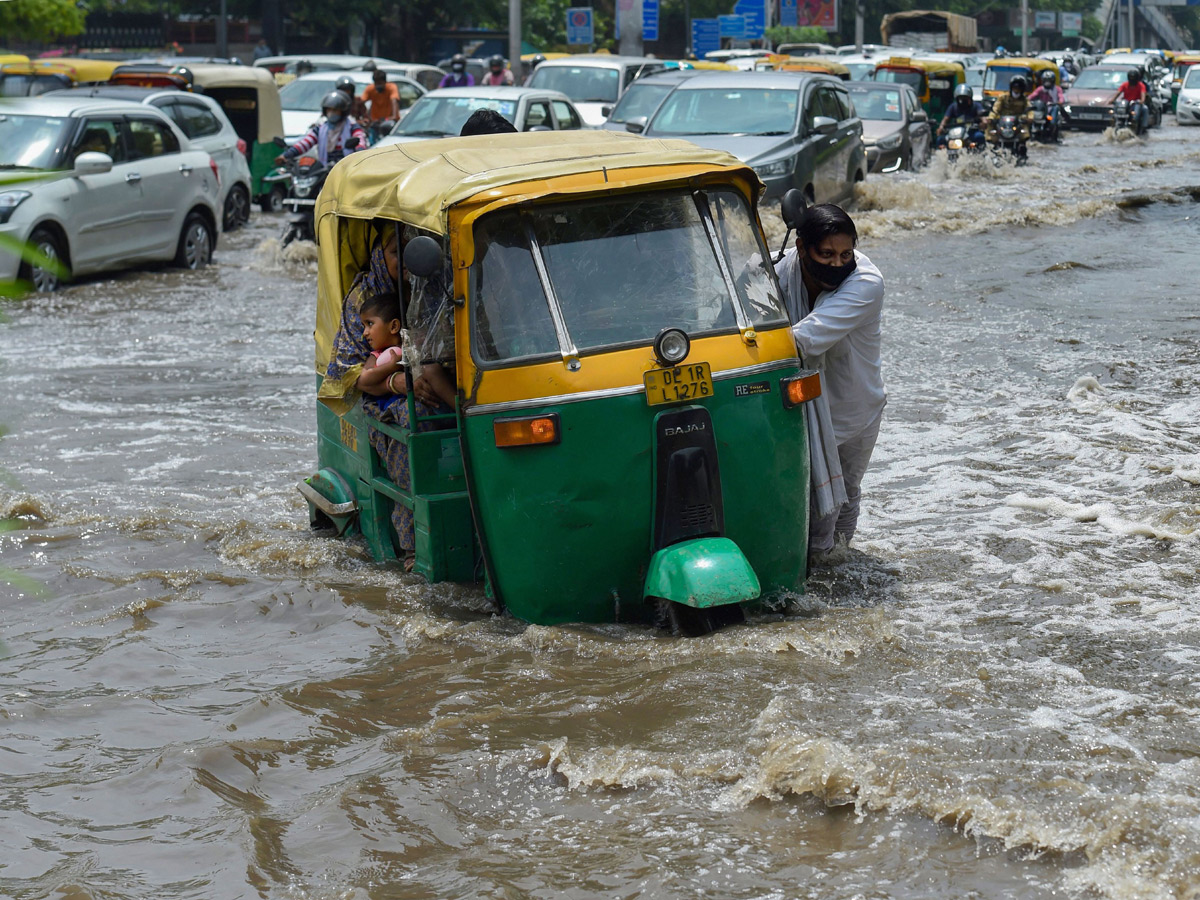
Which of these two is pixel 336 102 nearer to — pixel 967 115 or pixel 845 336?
pixel 845 336

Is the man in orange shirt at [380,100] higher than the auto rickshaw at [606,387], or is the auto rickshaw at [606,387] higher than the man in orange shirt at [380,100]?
the man in orange shirt at [380,100]

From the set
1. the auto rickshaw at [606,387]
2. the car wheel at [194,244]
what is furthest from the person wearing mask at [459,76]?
the auto rickshaw at [606,387]

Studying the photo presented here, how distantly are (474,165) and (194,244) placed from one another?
10.8 meters

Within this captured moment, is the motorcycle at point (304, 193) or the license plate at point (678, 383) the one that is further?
the motorcycle at point (304, 193)

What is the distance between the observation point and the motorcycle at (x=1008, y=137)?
25.3 m

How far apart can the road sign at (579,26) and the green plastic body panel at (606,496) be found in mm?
35371

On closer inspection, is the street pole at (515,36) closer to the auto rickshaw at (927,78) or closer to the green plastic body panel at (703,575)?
the auto rickshaw at (927,78)

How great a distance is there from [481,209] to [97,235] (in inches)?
382

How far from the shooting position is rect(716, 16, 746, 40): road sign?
51.7m

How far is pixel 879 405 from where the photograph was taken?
5.56 m

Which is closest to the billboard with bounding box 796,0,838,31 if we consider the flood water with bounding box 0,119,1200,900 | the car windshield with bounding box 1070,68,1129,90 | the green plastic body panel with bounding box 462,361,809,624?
the car windshield with bounding box 1070,68,1129,90

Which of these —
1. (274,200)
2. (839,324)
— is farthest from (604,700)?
(274,200)

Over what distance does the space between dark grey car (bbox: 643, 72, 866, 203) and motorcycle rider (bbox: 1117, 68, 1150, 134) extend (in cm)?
2046

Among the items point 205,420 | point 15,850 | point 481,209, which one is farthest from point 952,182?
point 15,850
